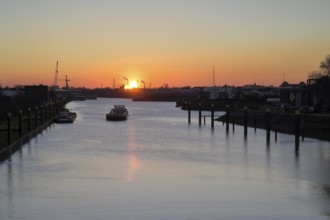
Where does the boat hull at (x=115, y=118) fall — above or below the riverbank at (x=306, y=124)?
below

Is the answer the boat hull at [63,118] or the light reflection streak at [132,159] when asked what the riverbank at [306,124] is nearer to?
the light reflection streak at [132,159]

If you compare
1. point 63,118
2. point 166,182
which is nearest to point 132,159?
point 166,182

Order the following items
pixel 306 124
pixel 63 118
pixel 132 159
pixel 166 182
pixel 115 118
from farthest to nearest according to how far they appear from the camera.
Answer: pixel 115 118 → pixel 63 118 → pixel 306 124 → pixel 132 159 → pixel 166 182

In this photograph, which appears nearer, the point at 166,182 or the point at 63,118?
the point at 166,182

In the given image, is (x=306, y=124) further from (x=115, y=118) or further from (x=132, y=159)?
(x=115, y=118)

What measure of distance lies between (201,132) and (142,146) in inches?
530

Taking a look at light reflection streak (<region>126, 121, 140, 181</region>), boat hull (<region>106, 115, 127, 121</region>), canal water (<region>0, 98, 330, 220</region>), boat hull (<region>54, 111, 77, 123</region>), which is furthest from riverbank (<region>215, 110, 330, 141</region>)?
boat hull (<region>54, 111, 77, 123</region>)

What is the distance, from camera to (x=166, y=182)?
19156mm

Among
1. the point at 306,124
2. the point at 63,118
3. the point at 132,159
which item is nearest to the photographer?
the point at 132,159

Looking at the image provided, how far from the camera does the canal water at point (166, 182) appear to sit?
14.7 m

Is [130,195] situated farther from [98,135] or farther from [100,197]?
[98,135]

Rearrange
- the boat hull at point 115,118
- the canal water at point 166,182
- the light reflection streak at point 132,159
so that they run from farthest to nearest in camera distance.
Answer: the boat hull at point 115,118 < the light reflection streak at point 132,159 < the canal water at point 166,182

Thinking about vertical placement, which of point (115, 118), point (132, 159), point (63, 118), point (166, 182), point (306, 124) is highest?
point (306, 124)

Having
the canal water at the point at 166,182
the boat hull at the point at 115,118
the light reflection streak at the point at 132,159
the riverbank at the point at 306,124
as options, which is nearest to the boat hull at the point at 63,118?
the boat hull at the point at 115,118
